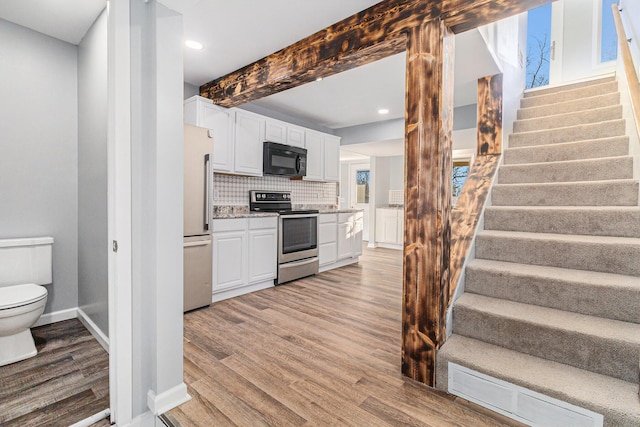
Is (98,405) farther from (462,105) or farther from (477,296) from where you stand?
(462,105)

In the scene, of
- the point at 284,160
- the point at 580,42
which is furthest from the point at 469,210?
the point at 580,42

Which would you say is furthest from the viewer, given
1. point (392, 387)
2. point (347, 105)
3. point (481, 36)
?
point (347, 105)

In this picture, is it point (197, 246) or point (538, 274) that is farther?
point (197, 246)

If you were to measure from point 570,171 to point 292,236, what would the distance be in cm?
298

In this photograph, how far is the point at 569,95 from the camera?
11.8 ft

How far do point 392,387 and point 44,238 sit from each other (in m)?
2.88

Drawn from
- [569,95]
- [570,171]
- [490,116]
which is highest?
[569,95]

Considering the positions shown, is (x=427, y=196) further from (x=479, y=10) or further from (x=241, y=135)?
(x=241, y=135)

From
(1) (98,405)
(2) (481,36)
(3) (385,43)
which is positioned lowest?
(1) (98,405)

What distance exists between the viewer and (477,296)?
7.03ft

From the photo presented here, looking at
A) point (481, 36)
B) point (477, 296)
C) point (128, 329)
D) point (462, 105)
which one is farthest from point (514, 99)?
point (128, 329)

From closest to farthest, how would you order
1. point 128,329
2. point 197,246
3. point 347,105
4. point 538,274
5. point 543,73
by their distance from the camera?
1. point 128,329
2. point 538,274
3. point 197,246
4. point 347,105
5. point 543,73

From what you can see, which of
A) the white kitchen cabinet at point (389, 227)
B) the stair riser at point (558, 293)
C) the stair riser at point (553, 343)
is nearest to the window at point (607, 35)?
the white kitchen cabinet at point (389, 227)

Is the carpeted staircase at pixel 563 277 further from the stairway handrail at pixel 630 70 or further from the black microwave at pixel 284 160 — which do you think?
the black microwave at pixel 284 160
